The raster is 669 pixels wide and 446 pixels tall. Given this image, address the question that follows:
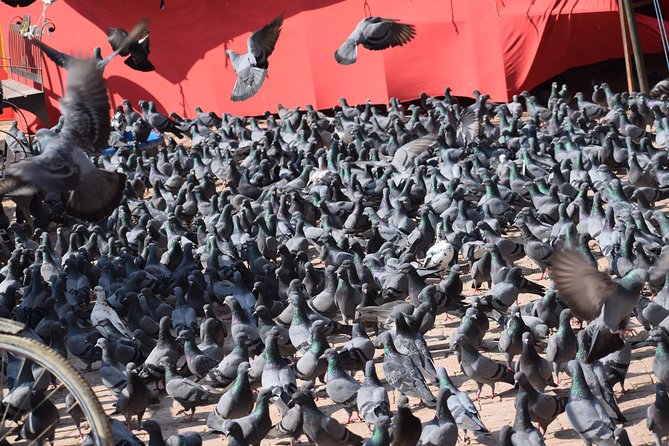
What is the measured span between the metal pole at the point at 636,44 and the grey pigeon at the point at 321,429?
15.2 meters

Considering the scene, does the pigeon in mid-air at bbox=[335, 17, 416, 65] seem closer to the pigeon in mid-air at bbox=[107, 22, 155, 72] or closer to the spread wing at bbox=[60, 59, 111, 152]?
the pigeon in mid-air at bbox=[107, 22, 155, 72]

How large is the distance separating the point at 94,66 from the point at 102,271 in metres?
5.74

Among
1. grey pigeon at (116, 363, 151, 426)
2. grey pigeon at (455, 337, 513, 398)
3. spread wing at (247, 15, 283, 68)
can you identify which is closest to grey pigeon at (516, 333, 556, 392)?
grey pigeon at (455, 337, 513, 398)

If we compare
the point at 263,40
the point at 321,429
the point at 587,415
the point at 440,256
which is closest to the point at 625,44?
the point at 263,40

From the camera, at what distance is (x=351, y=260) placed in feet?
49.2

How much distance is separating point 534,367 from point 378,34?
1011cm

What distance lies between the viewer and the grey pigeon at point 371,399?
1040 centimetres

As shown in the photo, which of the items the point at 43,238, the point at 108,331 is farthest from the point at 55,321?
the point at 43,238

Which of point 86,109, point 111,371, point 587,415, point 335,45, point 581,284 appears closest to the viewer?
point 587,415

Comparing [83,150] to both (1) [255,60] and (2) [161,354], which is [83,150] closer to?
(2) [161,354]

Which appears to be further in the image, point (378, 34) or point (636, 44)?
point (636, 44)

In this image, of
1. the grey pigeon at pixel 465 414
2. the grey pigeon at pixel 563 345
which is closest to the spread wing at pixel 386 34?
the grey pigeon at pixel 563 345

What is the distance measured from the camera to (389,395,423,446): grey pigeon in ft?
31.8

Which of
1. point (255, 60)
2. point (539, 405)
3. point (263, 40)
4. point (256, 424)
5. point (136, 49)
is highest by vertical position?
point (136, 49)
